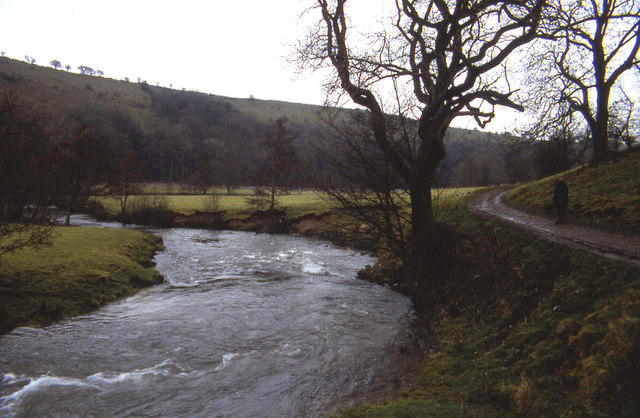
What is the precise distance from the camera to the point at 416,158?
12.8 m

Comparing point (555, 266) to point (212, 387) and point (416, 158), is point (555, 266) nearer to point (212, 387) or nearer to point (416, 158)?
point (416, 158)

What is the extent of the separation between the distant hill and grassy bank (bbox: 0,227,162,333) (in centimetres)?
5944

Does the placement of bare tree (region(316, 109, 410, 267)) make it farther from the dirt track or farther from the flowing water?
the dirt track

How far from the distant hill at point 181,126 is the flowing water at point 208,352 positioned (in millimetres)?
65670

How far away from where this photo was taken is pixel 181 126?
143 metres

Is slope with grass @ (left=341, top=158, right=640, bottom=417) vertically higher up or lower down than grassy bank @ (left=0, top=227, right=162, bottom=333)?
higher up

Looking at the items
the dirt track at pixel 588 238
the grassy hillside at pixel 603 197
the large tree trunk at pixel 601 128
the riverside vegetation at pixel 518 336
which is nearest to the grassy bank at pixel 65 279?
the riverside vegetation at pixel 518 336

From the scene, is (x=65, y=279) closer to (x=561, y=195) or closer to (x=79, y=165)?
(x=561, y=195)

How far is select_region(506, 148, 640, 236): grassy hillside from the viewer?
1324cm

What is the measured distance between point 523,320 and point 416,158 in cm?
673

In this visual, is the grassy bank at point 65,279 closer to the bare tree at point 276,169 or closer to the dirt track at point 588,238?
the dirt track at point 588,238

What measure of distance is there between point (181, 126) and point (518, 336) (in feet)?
501

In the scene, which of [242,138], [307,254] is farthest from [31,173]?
[242,138]

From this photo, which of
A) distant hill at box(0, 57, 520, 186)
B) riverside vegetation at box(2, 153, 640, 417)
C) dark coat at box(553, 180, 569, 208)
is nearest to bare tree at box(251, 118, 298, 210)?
riverside vegetation at box(2, 153, 640, 417)
